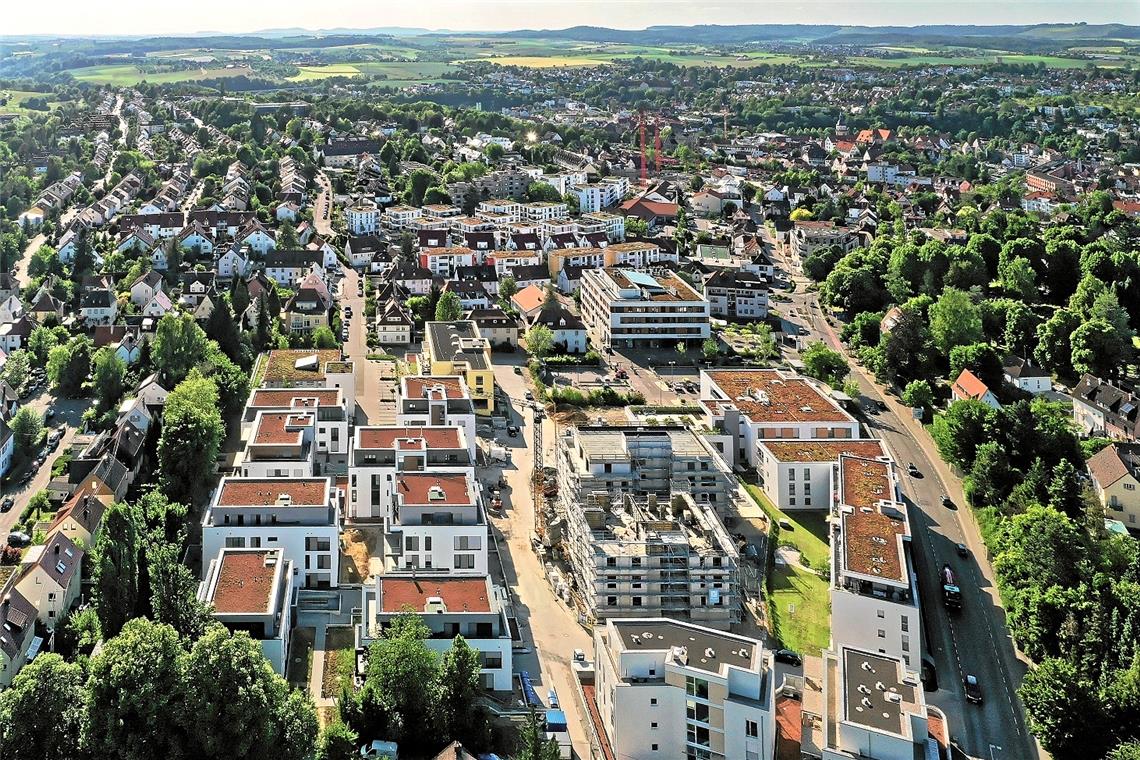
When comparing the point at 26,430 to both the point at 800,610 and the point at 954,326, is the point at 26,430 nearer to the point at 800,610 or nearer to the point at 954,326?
the point at 800,610

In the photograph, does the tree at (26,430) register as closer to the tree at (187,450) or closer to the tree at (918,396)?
the tree at (187,450)

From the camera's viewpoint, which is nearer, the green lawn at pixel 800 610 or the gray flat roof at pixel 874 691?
the gray flat roof at pixel 874 691

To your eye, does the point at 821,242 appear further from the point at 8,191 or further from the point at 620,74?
the point at 620,74

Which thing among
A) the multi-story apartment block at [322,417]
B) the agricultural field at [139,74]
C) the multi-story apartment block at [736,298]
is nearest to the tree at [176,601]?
the multi-story apartment block at [322,417]

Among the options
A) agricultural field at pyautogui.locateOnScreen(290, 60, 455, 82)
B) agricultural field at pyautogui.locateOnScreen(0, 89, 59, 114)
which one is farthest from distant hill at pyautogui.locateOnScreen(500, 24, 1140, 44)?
agricultural field at pyautogui.locateOnScreen(0, 89, 59, 114)

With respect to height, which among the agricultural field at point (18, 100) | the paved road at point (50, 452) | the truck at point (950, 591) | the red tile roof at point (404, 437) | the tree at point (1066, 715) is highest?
the agricultural field at point (18, 100)

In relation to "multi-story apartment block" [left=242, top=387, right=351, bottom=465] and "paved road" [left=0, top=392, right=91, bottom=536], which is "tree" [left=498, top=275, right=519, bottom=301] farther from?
"multi-story apartment block" [left=242, top=387, right=351, bottom=465]

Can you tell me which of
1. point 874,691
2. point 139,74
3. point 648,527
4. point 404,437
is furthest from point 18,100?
point 874,691

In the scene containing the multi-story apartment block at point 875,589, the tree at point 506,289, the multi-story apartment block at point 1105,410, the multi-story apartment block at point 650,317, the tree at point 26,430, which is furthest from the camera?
the tree at point 506,289
